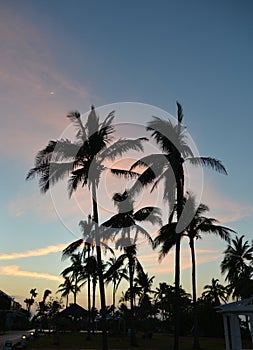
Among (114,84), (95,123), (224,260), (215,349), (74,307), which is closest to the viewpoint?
(114,84)

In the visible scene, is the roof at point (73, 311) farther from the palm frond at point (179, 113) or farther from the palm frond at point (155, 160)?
the palm frond at point (179, 113)

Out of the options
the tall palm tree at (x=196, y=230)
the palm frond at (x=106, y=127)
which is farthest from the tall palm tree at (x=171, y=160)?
the tall palm tree at (x=196, y=230)

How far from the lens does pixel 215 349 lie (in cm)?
3111

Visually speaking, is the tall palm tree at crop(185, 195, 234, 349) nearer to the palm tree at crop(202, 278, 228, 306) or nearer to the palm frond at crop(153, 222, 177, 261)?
the palm frond at crop(153, 222, 177, 261)

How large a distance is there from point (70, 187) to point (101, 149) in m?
2.58

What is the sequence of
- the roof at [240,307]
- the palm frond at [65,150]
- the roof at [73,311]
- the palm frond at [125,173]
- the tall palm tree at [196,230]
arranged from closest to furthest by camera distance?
the roof at [240,307], the palm frond at [65,150], the palm frond at [125,173], the tall palm tree at [196,230], the roof at [73,311]

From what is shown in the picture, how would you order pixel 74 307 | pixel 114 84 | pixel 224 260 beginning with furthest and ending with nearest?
1. pixel 74 307
2. pixel 224 260
3. pixel 114 84

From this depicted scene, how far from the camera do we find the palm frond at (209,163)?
21.4 metres

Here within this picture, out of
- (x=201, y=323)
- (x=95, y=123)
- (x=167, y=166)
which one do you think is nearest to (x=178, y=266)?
(x=167, y=166)

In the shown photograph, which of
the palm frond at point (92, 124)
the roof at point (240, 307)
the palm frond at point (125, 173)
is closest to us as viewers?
the roof at point (240, 307)

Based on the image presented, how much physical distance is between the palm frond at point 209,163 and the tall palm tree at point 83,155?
293 centimetres

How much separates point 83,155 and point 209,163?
6516 millimetres

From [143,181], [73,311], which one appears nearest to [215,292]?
[73,311]

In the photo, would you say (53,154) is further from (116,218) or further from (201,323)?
(201,323)
